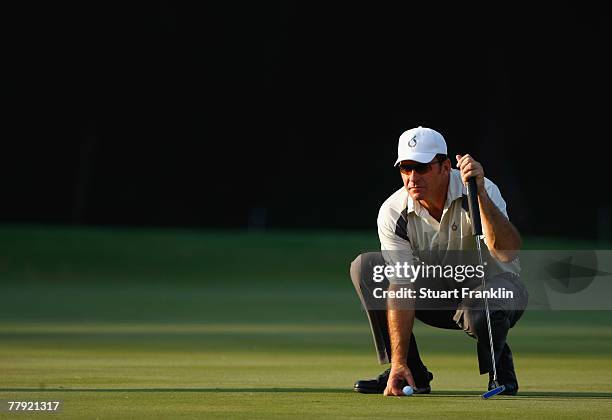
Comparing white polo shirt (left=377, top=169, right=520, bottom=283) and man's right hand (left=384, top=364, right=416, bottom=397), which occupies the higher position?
white polo shirt (left=377, top=169, right=520, bottom=283)

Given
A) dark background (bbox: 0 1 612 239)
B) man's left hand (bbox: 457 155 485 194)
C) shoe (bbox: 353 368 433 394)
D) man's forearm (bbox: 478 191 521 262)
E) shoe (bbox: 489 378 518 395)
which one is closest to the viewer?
man's left hand (bbox: 457 155 485 194)

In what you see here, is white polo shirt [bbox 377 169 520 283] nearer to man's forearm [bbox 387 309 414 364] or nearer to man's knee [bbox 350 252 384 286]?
man's knee [bbox 350 252 384 286]

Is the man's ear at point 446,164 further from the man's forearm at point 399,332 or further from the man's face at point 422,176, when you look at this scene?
the man's forearm at point 399,332

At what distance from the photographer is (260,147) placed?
138ft

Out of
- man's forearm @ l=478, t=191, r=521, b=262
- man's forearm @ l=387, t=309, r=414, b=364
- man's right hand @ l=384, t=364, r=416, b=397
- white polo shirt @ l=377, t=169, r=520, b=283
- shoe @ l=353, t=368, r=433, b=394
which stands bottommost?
man's right hand @ l=384, t=364, r=416, b=397

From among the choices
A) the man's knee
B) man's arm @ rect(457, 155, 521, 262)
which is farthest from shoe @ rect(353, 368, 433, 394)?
man's arm @ rect(457, 155, 521, 262)

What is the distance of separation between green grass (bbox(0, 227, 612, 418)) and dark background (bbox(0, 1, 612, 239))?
10337 mm

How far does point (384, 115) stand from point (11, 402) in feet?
115

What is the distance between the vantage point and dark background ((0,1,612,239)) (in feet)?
126

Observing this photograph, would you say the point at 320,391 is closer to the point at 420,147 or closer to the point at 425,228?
the point at 425,228

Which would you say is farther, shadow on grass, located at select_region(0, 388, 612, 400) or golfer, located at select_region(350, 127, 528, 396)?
shadow on grass, located at select_region(0, 388, 612, 400)

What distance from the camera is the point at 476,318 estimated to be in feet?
23.9

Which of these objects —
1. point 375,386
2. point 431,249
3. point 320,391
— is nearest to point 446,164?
point 431,249

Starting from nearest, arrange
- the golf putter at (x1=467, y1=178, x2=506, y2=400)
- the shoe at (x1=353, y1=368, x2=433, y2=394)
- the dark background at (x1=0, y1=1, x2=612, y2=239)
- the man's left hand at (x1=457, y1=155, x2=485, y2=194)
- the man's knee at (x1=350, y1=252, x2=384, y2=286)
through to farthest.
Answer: the man's left hand at (x1=457, y1=155, x2=485, y2=194) < the golf putter at (x1=467, y1=178, x2=506, y2=400) < the shoe at (x1=353, y1=368, x2=433, y2=394) < the man's knee at (x1=350, y1=252, x2=384, y2=286) < the dark background at (x1=0, y1=1, x2=612, y2=239)
